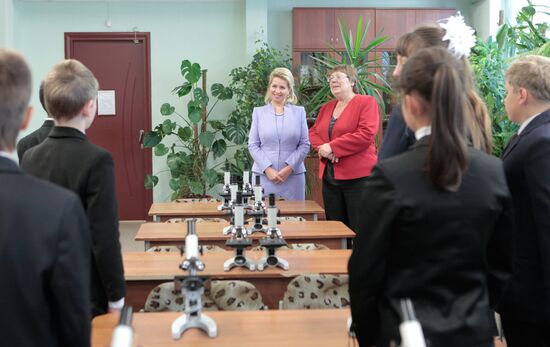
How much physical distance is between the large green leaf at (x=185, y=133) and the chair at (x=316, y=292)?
17.3 feet

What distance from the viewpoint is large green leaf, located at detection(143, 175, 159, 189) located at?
768 centimetres

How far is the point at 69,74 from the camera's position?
7.41 feet

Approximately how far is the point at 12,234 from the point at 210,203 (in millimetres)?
3840

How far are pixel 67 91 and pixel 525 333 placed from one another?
1927mm

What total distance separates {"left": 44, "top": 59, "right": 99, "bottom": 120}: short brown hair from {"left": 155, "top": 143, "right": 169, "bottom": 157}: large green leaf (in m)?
5.34

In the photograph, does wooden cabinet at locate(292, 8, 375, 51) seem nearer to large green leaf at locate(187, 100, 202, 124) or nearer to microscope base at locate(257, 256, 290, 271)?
large green leaf at locate(187, 100, 202, 124)

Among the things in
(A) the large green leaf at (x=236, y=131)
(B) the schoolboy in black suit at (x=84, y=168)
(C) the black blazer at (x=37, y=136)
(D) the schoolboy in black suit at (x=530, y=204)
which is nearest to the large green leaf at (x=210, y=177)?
(A) the large green leaf at (x=236, y=131)

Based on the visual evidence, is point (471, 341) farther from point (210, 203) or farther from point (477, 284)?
point (210, 203)

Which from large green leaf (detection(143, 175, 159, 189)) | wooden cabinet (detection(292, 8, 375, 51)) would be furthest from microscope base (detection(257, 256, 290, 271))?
wooden cabinet (detection(292, 8, 375, 51))

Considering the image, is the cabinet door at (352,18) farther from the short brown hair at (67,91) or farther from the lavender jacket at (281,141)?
the short brown hair at (67,91)

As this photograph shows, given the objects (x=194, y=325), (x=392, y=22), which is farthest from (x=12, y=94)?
(x=392, y=22)

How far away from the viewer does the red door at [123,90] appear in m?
8.10

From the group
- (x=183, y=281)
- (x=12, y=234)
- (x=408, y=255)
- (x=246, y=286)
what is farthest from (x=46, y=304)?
(x=246, y=286)

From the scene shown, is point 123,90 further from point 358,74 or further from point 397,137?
point 397,137
